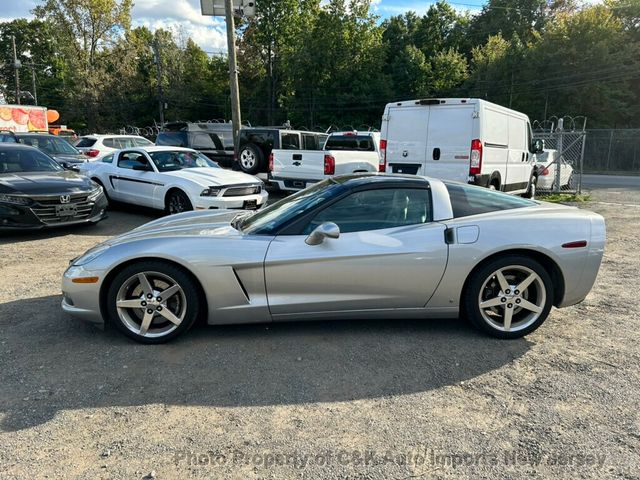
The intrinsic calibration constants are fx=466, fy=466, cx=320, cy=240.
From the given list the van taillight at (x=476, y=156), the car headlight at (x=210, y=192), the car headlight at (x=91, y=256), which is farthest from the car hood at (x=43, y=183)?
the van taillight at (x=476, y=156)

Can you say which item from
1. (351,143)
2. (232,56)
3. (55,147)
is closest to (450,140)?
(351,143)

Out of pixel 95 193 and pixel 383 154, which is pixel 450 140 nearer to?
pixel 383 154

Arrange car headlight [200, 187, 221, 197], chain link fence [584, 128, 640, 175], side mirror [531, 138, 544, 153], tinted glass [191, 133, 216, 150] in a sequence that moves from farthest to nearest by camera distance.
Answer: chain link fence [584, 128, 640, 175], tinted glass [191, 133, 216, 150], side mirror [531, 138, 544, 153], car headlight [200, 187, 221, 197]

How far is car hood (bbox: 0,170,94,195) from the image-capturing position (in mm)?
7207

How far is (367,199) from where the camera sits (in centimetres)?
383

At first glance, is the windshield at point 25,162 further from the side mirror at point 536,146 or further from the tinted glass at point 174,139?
the side mirror at point 536,146

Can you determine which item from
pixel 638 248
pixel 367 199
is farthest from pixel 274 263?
pixel 638 248

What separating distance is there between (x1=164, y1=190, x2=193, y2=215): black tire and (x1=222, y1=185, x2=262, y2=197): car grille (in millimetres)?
722

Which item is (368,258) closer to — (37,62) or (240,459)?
(240,459)

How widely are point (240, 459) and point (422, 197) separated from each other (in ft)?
7.94

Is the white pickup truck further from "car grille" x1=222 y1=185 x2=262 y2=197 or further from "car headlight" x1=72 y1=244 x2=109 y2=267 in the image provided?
"car headlight" x1=72 y1=244 x2=109 y2=267

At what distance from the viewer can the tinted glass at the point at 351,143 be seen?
12.1 metres

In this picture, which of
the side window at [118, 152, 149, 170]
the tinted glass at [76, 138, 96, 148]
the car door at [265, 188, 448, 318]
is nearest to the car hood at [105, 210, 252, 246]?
the car door at [265, 188, 448, 318]

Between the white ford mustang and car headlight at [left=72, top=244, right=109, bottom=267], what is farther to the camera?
the white ford mustang
